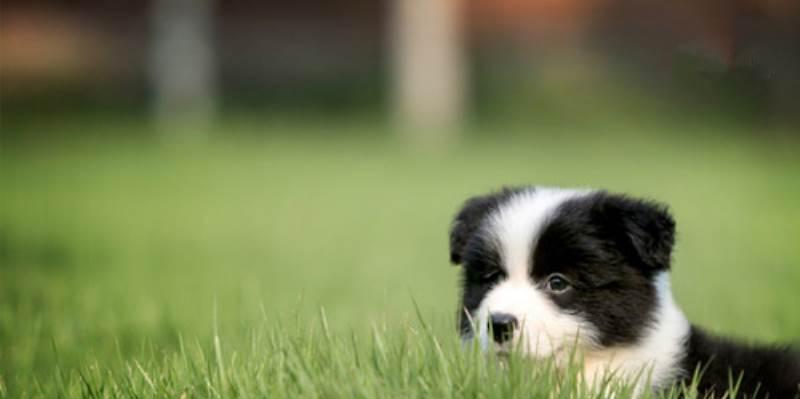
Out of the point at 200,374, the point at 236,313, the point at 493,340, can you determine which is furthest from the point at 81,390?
the point at 236,313

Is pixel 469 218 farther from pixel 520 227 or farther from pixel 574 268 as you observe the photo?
pixel 574 268

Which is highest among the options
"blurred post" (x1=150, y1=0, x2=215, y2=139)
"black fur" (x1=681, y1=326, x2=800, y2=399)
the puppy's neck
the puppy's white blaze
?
the puppy's white blaze

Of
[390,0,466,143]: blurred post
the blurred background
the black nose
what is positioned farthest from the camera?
[390,0,466,143]: blurred post

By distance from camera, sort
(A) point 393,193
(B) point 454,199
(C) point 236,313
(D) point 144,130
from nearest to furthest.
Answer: (C) point 236,313
(B) point 454,199
(A) point 393,193
(D) point 144,130

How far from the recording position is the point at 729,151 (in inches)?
756

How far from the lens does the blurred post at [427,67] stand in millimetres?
22328

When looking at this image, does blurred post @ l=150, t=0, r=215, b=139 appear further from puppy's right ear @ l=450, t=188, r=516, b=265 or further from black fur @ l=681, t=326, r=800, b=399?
black fur @ l=681, t=326, r=800, b=399

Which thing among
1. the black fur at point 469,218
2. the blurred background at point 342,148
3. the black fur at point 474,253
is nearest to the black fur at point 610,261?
the black fur at point 474,253

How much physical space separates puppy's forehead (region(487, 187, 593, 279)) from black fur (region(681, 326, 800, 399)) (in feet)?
2.15

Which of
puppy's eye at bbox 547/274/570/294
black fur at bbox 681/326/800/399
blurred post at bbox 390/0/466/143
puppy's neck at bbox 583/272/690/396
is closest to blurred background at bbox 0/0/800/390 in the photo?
blurred post at bbox 390/0/466/143

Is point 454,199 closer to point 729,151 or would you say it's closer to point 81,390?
point 729,151

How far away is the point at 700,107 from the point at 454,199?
1083 cm

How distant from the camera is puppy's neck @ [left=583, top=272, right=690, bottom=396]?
420cm

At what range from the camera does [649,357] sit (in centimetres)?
423
